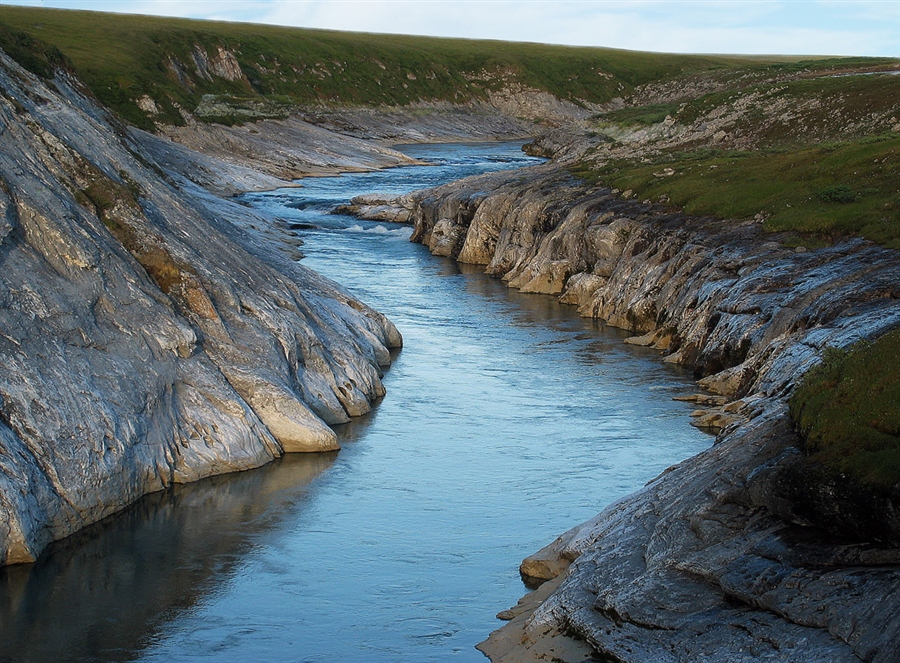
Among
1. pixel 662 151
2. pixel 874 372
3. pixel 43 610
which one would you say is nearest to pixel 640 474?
pixel 874 372

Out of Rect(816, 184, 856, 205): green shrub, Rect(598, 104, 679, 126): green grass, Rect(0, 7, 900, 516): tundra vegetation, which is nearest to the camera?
Rect(0, 7, 900, 516): tundra vegetation

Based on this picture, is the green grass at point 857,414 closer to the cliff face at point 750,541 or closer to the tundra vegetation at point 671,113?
the tundra vegetation at point 671,113

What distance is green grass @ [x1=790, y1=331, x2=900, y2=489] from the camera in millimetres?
13047

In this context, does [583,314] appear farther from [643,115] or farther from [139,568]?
[643,115]

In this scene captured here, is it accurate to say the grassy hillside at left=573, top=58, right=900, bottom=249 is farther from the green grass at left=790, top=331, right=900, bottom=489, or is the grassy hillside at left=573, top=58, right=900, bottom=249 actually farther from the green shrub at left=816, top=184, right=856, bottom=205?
the green grass at left=790, top=331, right=900, bottom=489

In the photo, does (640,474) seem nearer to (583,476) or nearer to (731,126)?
(583,476)

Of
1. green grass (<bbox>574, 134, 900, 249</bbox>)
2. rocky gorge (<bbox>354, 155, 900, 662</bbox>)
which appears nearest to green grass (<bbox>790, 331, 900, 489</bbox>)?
rocky gorge (<bbox>354, 155, 900, 662</bbox>)

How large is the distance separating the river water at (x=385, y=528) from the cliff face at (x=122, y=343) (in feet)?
2.56

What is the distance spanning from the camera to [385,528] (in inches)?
827

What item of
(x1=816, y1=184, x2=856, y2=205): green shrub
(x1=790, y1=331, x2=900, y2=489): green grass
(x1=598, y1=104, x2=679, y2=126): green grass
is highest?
(x1=598, y1=104, x2=679, y2=126): green grass

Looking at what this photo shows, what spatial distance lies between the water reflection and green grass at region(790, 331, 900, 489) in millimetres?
9795

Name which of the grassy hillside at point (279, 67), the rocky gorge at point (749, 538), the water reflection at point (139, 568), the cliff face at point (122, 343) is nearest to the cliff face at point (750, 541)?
the rocky gorge at point (749, 538)

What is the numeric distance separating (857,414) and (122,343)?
1531 cm

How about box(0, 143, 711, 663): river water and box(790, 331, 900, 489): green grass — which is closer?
box(790, 331, 900, 489): green grass
